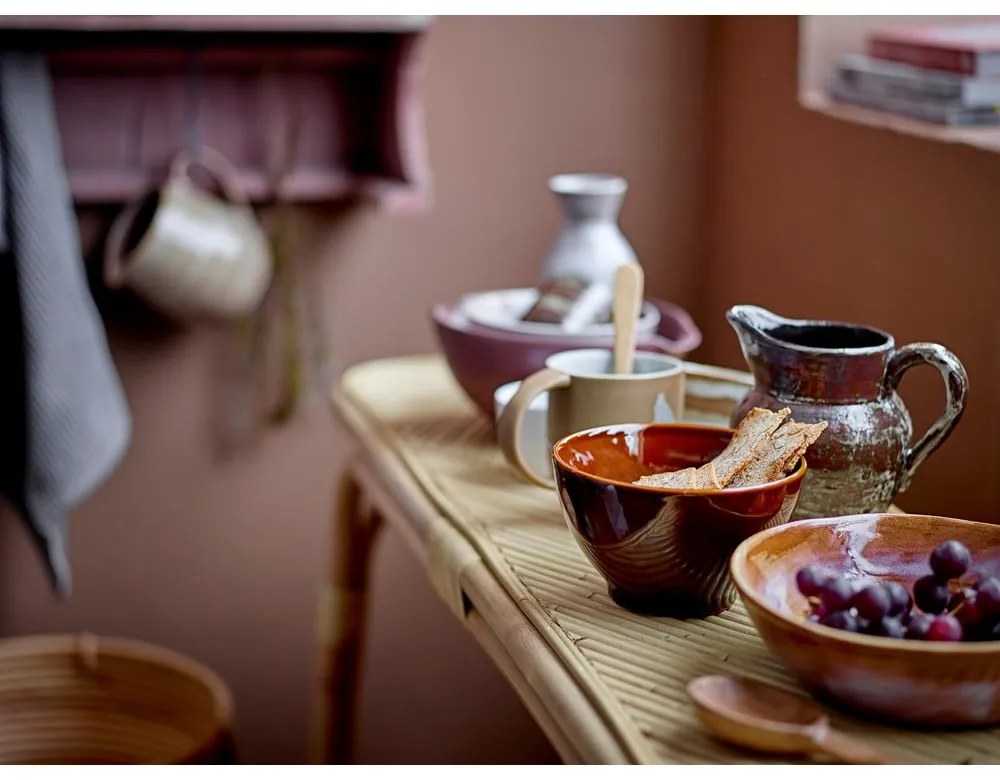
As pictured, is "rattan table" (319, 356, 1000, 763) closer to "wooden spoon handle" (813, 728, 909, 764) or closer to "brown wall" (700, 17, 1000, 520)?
"wooden spoon handle" (813, 728, 909, 764)

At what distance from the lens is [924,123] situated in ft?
4.17

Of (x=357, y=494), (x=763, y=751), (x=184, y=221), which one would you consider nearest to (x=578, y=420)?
(x=763, y=751)

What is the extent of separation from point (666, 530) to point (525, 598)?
11cm

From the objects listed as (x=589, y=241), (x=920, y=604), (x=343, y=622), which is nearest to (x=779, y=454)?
(x=920, y=604)

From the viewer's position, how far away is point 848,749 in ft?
1.91

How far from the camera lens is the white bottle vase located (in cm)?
122

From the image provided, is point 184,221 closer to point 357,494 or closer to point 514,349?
point 357,494

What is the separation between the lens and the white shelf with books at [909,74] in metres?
1.22

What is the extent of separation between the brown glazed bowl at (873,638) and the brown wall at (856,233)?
0.47 metres

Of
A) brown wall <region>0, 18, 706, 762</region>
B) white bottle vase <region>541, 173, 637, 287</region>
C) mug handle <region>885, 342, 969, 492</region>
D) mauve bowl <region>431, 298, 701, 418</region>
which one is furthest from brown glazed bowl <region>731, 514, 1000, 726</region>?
brown wall <region>0, 18, 706, 762</region>

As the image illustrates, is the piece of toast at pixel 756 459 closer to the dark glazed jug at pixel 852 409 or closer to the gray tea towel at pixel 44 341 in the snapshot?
the dark glazed jug at pixel 852 409

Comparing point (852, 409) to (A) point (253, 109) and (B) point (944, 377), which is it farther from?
(A) point (253, 109)

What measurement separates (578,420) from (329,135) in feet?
2.64

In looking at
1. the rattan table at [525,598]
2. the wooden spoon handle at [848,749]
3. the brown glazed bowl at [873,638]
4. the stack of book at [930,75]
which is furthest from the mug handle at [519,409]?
the stack of book at [930,75]
